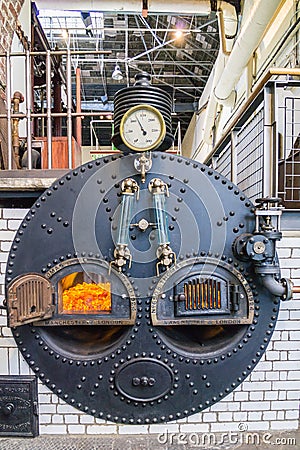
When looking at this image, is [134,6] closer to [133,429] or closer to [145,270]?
[145,270]

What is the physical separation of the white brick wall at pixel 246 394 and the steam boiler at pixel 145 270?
0.10 meters

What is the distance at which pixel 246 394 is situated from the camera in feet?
7.09

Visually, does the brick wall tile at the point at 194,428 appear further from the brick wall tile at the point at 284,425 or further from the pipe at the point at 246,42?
the pipe at the point at 246,42

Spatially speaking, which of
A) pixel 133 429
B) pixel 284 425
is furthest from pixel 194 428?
pixel 284 425

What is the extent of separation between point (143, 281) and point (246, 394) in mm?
982

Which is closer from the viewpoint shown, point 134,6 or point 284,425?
point 284,425

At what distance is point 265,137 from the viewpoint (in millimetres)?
2119

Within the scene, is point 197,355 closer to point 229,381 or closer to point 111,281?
point 229,381

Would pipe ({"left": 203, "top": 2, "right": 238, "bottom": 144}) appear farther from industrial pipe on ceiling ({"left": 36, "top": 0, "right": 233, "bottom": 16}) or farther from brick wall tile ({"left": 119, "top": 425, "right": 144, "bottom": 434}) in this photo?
brick wall tile ({"left": 119, "top": 425, "right": 144, "bottom": 434})

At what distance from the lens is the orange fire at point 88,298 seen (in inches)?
81.4

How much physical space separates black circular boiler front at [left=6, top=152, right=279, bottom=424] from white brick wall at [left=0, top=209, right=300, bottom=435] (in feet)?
0.31

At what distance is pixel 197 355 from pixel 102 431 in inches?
30.3

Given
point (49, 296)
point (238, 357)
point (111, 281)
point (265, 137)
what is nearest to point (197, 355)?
point (238, 357)

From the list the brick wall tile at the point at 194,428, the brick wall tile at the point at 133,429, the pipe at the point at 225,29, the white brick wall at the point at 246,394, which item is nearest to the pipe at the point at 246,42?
the pipe at the point at 225,29
